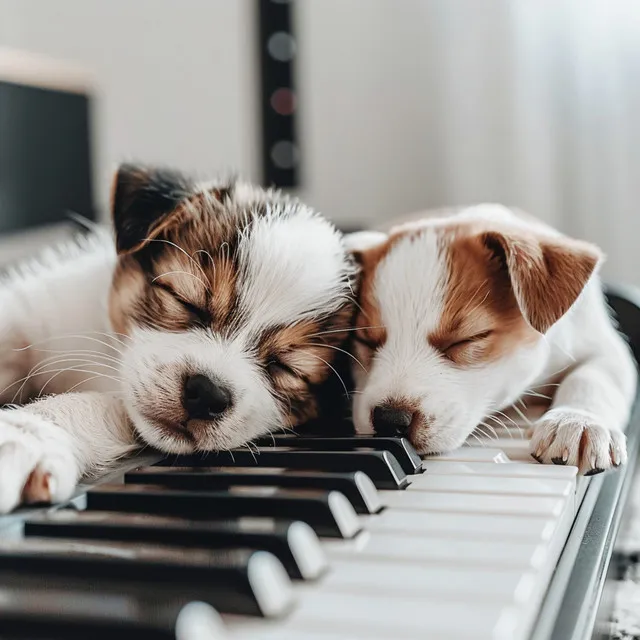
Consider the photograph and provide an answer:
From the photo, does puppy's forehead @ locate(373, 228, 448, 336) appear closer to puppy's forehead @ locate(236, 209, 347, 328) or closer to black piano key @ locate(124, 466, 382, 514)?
puppy's forehead @ locate(236, 209, 347, 328)

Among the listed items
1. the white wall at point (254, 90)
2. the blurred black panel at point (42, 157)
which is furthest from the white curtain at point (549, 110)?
the blurred black panel at point (42, 157)

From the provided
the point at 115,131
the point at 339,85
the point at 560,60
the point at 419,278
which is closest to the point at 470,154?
the point at 560,60

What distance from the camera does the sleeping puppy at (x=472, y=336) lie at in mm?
1343

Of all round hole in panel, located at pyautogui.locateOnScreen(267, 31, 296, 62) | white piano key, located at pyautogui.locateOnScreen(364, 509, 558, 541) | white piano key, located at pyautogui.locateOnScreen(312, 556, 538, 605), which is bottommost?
white piano key, located at pyautogui.locateOnScreen(364, 509, 558, 541)

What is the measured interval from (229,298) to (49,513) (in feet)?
1.81

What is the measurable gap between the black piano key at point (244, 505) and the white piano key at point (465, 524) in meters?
0.03

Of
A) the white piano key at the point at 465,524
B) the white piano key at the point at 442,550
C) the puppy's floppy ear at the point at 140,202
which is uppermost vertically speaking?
the puppy's floppy ear at the point at 140,202

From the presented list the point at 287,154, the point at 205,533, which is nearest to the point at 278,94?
the point at 287,154

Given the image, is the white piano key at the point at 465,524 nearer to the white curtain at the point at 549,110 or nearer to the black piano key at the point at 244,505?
the black piano key at the point at 244,505

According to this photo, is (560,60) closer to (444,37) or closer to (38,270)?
(444,37)

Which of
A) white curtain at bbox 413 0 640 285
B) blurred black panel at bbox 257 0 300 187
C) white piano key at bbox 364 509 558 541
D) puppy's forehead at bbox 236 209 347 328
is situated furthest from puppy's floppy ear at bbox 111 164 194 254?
blurred black panel at bbox 257 0 300 187

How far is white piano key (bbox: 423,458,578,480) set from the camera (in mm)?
992

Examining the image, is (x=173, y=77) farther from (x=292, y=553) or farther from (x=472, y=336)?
(x=292, y=553)

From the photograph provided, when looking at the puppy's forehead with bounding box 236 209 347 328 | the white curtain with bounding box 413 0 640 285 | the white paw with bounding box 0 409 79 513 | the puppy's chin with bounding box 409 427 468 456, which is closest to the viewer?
the white paw with bounding box 0 409 79 513
